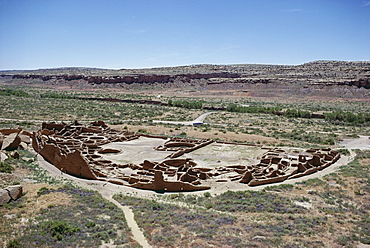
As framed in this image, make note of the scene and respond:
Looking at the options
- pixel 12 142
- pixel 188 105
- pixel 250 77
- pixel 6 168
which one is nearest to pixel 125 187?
pixel 6 168

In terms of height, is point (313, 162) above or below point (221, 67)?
below

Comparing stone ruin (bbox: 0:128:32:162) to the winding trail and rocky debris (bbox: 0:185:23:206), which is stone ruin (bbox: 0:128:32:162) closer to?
the winding trail

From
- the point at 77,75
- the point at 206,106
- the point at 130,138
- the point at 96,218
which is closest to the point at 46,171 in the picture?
the point at 96,218

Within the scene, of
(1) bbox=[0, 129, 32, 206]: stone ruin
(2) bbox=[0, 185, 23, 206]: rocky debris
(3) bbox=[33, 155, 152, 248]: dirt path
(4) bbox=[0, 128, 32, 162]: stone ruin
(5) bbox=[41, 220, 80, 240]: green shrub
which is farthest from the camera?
(4) bbox=[0, 128, 32, 162]: stone ruin

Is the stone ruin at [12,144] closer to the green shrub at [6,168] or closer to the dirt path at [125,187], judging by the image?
the green shrub at [6,168]

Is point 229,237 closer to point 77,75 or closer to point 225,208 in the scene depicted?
point 225,208

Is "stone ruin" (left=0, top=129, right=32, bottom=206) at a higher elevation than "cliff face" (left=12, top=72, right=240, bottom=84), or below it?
below

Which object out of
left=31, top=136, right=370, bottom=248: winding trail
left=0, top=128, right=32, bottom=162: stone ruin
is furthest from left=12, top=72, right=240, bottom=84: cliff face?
left=31, top=136, right=370, bottom=248: winding trail
